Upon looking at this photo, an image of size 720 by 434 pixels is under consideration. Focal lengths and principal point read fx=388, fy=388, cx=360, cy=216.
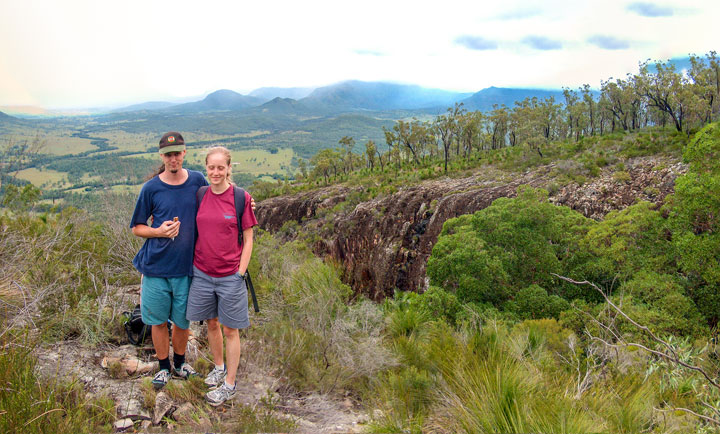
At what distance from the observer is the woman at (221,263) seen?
10.4 feet

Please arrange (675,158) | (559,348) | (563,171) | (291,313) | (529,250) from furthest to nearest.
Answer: (563,171) < (675,158) < (529,250) < (559,348) < (291,313)

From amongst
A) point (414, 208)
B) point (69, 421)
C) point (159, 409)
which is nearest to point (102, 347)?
point (159, 409)

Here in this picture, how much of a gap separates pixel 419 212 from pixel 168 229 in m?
23.1

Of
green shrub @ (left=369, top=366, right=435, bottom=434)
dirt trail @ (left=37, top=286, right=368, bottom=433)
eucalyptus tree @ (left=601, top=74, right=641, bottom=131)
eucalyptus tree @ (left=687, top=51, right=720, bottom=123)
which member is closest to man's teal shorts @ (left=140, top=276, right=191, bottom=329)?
dirt trail @ (left=37, top=286, right=368, bottom=433)

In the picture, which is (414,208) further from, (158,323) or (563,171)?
(158,323)

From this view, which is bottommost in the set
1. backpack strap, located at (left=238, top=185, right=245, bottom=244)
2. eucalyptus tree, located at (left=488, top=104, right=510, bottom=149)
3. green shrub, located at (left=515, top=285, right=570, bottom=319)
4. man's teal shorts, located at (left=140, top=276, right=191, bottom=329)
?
green shrub, located at (left=515, top=285, right=570, bottom=319)

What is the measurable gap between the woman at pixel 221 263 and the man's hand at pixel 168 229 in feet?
0.57

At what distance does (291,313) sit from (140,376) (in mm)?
→ 1715

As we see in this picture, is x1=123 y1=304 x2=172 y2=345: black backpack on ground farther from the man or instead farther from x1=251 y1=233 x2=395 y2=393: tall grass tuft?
x1=251 y1=233 x2=395 y2=393: tall grass tuft

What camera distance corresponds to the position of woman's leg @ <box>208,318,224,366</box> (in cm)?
338

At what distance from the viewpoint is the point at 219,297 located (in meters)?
3.27

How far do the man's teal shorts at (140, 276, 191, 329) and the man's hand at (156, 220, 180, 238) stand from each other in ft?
1.29

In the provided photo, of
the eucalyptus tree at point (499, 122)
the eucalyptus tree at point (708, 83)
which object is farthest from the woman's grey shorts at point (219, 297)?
the eucalyptus tree at point (499, 122)

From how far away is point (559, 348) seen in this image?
5.40 metres
